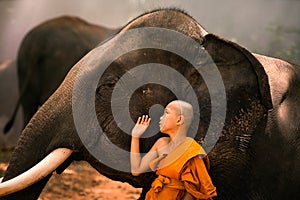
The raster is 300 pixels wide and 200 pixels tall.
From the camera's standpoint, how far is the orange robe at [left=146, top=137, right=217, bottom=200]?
8.52 ft

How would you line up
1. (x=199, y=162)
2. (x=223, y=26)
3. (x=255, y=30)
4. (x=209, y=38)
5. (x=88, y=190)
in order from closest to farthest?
1. (x=199, y=162)
2. (x=209, y=38)
3. (x=88, y=190)
4. (x=255, y=30)
5. (x=223, y=26)

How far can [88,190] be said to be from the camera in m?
6.11

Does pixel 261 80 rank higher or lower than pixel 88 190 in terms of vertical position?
higher

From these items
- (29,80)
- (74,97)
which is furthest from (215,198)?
(29,80)

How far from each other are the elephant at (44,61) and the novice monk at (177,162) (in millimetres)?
5067

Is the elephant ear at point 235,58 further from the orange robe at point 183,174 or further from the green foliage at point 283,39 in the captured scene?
the green foliage at point 283,39

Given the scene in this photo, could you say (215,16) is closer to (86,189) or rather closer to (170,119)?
(86,189)

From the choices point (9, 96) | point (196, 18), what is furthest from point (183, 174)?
point (196, 18)

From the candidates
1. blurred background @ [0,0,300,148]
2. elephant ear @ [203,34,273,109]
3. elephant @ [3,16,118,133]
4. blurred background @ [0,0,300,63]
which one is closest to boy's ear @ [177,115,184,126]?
elephant ear @ [203,34,273,109]

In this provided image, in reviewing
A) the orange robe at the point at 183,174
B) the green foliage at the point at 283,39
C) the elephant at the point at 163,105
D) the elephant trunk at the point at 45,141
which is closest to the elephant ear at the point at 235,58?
the elephant at the point at 163,105

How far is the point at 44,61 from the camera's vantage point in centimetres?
768

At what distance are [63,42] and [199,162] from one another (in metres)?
5.41

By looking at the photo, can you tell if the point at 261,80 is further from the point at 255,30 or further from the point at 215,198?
the point at 255,30

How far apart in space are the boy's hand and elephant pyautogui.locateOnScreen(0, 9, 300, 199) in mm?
46
